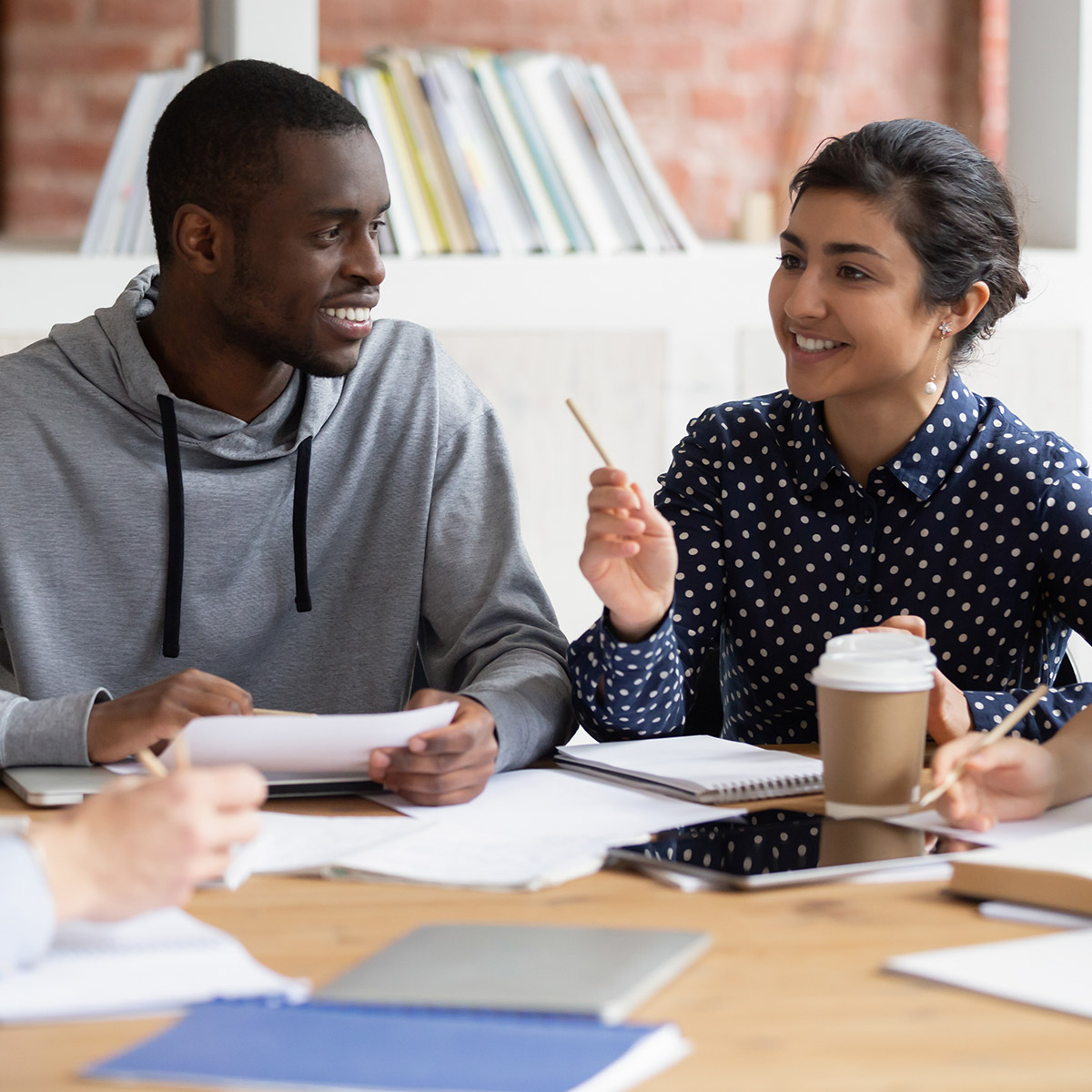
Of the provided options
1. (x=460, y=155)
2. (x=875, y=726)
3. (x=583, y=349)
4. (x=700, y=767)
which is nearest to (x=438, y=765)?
(x=700, y=767)

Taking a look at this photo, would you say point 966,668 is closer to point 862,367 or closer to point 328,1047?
point 862,367

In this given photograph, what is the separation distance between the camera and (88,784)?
119 centimetres

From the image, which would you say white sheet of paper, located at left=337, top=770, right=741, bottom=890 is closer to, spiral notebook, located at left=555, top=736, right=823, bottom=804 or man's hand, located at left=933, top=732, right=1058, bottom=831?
spiral notebook, located at left=555, top=736, right=823, bottom=804

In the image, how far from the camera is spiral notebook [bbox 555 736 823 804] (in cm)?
120

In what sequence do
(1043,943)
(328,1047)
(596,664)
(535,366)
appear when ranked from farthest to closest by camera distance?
(535,366) < (596,664) < (1043,943) < (328,1047)

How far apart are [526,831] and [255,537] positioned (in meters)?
0.61

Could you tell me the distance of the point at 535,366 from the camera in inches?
92.0

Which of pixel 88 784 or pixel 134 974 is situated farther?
pixel 88 784

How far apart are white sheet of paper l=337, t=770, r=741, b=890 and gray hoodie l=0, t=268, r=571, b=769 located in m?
0.25

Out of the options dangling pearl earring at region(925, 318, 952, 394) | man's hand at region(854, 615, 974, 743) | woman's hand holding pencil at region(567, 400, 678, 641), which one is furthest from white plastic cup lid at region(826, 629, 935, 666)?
dangling pearl earring at region(925, 318, 952, 394)

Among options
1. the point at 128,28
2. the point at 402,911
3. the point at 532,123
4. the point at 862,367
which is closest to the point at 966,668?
the point at 862,367

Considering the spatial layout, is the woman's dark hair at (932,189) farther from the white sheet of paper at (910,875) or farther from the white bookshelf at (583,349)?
the white sheet of paper at (910,875)

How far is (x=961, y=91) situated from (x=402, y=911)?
2.79 m

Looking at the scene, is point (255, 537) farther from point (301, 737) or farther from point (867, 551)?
point (867, 551)
